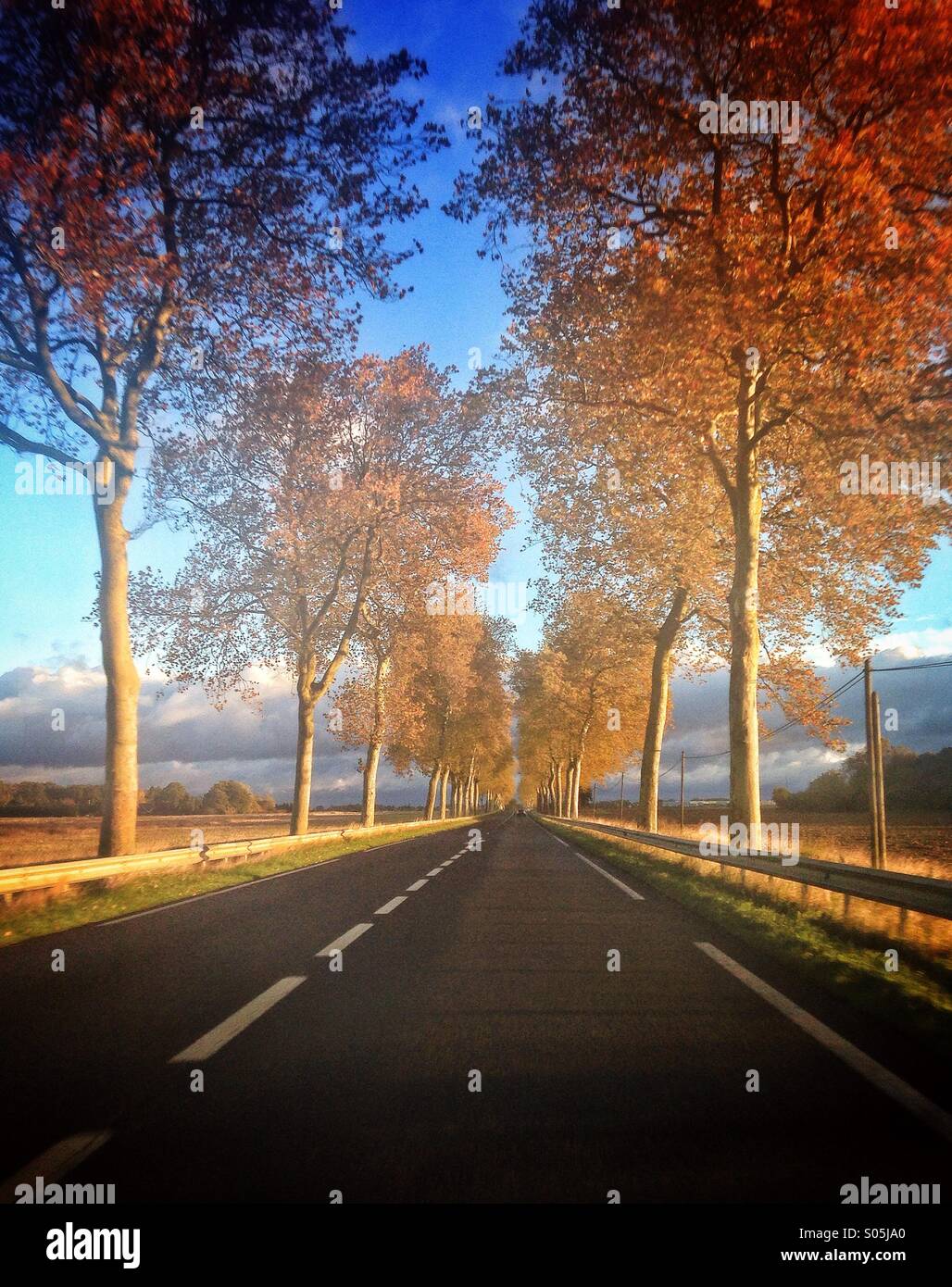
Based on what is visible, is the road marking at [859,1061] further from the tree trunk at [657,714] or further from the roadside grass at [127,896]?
the tree trunk at [657,714]

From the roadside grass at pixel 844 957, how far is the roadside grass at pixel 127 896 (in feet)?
23.0

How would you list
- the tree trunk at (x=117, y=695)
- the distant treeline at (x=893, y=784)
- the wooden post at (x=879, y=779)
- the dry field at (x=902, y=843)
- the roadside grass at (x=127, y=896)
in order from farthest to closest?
1. the distant treeline at (x=893, y=784)
2. the wooden post at (x=879, y=779)
3. the tree trunk at (x=117, y=695)
4. the dry field at (x=902, y=843)
5. the roadside grass at (x=127, y=896)

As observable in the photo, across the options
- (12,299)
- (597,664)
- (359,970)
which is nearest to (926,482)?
(359,970)

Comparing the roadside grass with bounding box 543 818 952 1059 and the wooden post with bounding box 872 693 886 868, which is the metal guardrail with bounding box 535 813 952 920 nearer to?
the roadside grass with bounding box 543 818 952 1059

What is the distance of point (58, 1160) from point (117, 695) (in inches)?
477

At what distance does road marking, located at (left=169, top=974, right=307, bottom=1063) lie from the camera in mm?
4699

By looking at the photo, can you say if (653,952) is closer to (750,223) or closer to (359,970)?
(359,970)

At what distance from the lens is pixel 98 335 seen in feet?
47.4

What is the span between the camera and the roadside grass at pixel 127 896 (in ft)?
30.7

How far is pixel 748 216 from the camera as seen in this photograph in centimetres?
1335

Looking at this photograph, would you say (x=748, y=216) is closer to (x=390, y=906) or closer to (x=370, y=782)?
(x=390, y=906)

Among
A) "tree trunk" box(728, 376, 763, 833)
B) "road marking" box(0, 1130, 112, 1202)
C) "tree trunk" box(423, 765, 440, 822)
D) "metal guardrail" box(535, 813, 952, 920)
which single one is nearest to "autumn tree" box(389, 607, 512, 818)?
"tree trunk" box(423, 765, 440, 822)

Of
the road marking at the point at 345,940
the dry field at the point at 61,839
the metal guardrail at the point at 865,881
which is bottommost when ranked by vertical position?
the dry field at the point at 61,839

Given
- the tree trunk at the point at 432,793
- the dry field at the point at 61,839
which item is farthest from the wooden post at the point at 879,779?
the tree trunk at the point at 432,793
